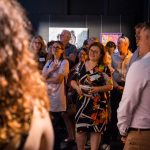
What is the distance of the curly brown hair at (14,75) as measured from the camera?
4.68ft

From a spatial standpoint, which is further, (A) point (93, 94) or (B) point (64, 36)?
(B) point (64, 36)

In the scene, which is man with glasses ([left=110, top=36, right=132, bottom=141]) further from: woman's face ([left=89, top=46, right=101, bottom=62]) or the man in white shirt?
the man in white shirt

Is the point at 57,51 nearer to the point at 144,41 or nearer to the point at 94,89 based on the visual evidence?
the point at 94,89

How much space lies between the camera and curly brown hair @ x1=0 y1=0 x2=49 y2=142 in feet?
4.68

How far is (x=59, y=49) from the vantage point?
18.2 ft

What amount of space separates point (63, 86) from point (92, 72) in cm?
110

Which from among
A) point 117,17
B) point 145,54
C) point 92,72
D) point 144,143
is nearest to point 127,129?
point 144,143

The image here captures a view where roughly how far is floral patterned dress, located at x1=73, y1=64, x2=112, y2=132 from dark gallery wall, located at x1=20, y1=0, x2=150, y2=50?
4400mm

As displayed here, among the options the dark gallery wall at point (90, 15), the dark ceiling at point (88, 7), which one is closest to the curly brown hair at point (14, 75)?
the dark gallery wall at point (90, 15)

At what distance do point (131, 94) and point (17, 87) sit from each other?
1579mm

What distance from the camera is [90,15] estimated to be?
9281mm

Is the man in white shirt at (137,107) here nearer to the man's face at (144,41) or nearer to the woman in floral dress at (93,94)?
the man's face at (144,41)

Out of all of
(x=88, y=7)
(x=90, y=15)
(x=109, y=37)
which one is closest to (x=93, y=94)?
(x=109, y=37)

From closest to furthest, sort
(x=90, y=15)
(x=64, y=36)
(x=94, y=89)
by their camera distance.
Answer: (x=94, y=89), (x=64, y=36), (x=90, y=15)
